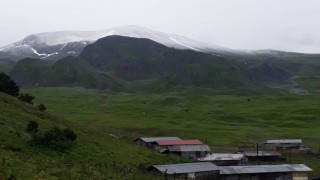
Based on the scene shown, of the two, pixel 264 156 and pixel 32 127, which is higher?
pixel 32 127

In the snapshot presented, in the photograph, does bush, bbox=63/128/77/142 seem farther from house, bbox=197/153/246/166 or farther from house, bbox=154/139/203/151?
house, bbox=154/139/203/151

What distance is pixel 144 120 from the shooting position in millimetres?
154750

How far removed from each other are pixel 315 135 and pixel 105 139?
8108 centimetres

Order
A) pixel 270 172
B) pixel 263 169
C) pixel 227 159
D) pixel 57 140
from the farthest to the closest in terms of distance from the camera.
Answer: pixel 227 159 → pixel 263 169 → pixel 270 172 → pixel 57 140

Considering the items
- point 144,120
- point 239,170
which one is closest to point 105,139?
point 239,170

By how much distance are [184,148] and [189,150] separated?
165 cm

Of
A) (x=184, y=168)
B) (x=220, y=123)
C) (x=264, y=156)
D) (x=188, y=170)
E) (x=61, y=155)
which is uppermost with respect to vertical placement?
(x=61, y=155)

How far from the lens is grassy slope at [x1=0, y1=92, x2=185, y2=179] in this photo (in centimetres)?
3662

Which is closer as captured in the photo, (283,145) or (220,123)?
(283,145)

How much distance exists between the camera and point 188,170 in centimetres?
6425

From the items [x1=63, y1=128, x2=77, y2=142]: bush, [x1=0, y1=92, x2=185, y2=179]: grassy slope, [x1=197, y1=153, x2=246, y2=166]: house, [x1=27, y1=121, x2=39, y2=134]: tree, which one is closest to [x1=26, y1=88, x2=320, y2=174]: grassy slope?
[x1=197, y1=153, x2=246, y2=166]: house

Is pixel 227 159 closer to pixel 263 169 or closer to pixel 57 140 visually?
pixel 263 169

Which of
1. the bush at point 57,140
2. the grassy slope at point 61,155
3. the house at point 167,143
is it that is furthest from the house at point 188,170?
the house at point 167,143

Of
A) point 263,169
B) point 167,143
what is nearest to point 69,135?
point 263,169
